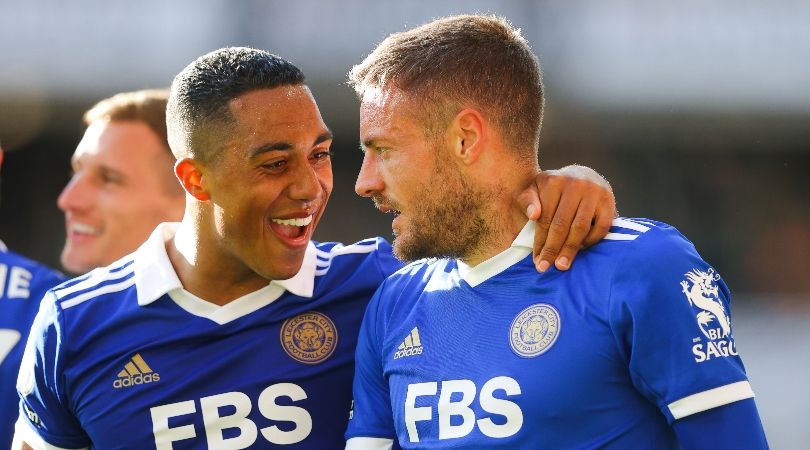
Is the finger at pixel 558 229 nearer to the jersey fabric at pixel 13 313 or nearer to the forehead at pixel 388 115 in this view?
the forehead at pixel 388 115

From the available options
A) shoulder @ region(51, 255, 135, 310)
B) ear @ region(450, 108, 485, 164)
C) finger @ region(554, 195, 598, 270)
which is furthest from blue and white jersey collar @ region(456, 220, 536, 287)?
shoulder @ region(51, 255, 135, 310)

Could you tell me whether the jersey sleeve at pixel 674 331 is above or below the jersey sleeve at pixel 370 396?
above

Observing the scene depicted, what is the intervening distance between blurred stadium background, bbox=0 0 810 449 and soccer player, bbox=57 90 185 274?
6706 mm

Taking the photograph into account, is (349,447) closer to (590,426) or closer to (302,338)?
(302,338)

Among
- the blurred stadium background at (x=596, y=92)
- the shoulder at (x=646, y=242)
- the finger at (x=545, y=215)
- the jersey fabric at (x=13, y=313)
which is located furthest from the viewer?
the blurred stadium background at (x=596, y=92)

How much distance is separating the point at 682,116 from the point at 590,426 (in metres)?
10.2

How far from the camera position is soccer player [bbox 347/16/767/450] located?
2.53m

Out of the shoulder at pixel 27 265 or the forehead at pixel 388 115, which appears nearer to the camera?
the forehead at pixel 388 115

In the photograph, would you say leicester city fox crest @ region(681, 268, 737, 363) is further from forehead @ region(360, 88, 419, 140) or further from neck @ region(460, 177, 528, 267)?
forehead @ region(360, 88, 419, 140)

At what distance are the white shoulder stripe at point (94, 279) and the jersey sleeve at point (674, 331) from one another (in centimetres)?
163

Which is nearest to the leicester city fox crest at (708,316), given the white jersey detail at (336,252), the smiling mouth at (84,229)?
the white jersey detail at (336,252)

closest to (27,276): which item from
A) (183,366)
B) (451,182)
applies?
(183,366)

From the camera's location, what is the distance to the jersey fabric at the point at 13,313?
3904 millimetres

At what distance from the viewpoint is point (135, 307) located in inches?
132
